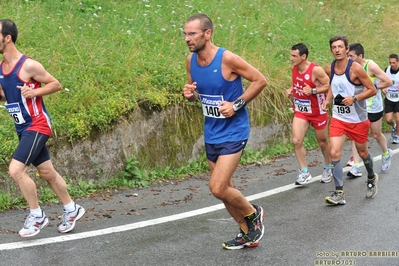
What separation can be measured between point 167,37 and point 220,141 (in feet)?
21.4

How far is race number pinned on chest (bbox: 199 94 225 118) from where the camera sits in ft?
19.3

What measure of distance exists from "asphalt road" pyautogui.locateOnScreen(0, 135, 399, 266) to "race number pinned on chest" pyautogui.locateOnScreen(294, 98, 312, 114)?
3.71 ft

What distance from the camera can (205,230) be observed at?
21.6ft

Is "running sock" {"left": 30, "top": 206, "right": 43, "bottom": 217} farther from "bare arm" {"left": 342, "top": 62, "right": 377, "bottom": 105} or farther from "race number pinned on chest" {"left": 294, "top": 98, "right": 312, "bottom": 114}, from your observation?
"race number pinned on chest" {"left": 294, "top": 98, "right": 312, "bottom": 114}

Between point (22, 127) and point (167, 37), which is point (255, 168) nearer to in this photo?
point (167, 37)

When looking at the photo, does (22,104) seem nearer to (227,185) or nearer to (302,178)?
(227,185)

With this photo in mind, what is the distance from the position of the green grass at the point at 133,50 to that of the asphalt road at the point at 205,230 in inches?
33.7

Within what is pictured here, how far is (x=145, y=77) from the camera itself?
994 centimetres

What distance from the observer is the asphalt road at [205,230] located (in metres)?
5.63

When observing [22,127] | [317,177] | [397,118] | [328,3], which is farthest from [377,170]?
[328,3]

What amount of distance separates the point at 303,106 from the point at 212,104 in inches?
147

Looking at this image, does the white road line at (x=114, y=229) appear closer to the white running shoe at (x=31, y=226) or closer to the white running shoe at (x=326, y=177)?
the white running shoe at (x=31, y=226)

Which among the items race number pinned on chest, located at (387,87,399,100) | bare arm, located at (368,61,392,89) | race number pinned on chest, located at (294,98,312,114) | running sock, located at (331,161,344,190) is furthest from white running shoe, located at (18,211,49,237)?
race number pinned on chest, located at (387,87,399,100)

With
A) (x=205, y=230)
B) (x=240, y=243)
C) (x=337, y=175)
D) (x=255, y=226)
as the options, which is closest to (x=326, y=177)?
(x=337, y=175)
